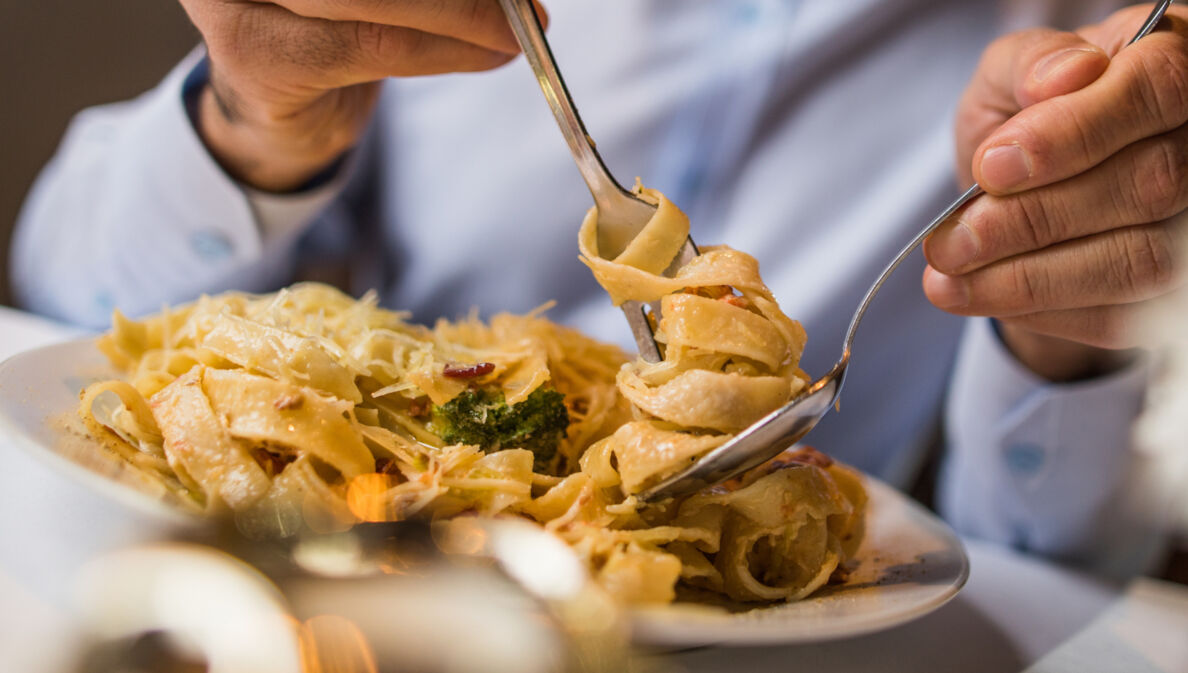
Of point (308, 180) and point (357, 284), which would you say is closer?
point (308, 180)

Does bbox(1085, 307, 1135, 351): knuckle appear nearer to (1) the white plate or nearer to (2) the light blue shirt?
(1) the white plate

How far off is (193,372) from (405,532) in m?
0.39

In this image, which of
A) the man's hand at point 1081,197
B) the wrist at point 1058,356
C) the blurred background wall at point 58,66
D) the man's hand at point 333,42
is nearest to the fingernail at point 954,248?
the man's hand at point 1081,197

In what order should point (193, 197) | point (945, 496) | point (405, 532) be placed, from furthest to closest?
point (945, 496) → point (193, 197) → point (405, 532)

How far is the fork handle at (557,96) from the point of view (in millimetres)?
1038

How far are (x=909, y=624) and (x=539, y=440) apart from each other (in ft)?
2.01

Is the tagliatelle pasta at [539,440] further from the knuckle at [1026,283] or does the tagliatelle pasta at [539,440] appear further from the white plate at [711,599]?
the knuckle at [1026,283]

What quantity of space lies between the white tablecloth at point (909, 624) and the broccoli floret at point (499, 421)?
14.3 inches

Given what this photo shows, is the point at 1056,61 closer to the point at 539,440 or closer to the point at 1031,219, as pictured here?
the point at 1031,219

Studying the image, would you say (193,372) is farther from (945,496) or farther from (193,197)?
(945,496)

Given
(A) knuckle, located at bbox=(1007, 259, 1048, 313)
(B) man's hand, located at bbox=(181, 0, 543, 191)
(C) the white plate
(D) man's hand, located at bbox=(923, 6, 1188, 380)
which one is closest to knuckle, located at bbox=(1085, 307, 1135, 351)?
(D) man's hand, located at bbox=(923, 6, 1188, 380)

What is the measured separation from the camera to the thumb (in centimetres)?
102

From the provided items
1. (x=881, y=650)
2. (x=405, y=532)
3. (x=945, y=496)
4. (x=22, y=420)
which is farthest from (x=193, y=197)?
(x=945, y=496)

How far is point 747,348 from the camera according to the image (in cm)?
93
